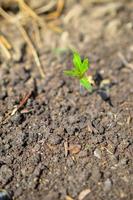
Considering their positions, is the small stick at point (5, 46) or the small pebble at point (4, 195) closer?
the small pebble at point (4, 195)

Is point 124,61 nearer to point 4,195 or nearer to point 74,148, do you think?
point 74,148

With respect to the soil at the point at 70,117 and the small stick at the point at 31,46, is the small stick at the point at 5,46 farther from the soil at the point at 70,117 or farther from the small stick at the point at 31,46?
the small stick at the point at 31,46

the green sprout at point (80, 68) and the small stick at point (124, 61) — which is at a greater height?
the green sprout at point (80, 68)

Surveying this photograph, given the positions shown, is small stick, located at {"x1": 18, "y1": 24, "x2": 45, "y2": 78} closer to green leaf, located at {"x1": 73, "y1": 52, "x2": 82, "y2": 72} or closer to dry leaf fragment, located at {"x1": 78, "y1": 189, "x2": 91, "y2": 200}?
green leaf, located at {"x1": 73, "y1": 52, "x2": 82, "y2": 72}

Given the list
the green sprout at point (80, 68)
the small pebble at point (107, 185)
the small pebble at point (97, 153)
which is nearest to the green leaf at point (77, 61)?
the green sprout at point (80, 68)

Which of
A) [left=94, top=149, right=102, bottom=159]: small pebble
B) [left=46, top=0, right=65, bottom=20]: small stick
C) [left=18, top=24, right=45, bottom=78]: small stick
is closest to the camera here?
[left=94, top=149, right=102, bottom=159]: small pebble

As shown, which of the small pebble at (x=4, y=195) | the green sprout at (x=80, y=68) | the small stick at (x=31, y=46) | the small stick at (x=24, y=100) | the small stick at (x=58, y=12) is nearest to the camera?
the small pebble at (x=4, y=195)

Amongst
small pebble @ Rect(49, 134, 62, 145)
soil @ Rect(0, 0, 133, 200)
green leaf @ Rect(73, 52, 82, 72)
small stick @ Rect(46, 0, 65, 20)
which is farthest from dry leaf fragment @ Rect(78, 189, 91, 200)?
small stick @ Rect(46, 0, 65, 20)

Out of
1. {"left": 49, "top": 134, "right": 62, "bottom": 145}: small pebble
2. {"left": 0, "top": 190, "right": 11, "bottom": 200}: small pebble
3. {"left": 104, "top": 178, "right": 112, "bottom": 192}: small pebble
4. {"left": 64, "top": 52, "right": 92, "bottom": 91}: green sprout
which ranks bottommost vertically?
{"left": 104, "top": 178, "right": 112, "bottom": 192}: small pebble

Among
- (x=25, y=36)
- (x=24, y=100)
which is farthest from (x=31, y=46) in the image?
(x=24, y=100)
